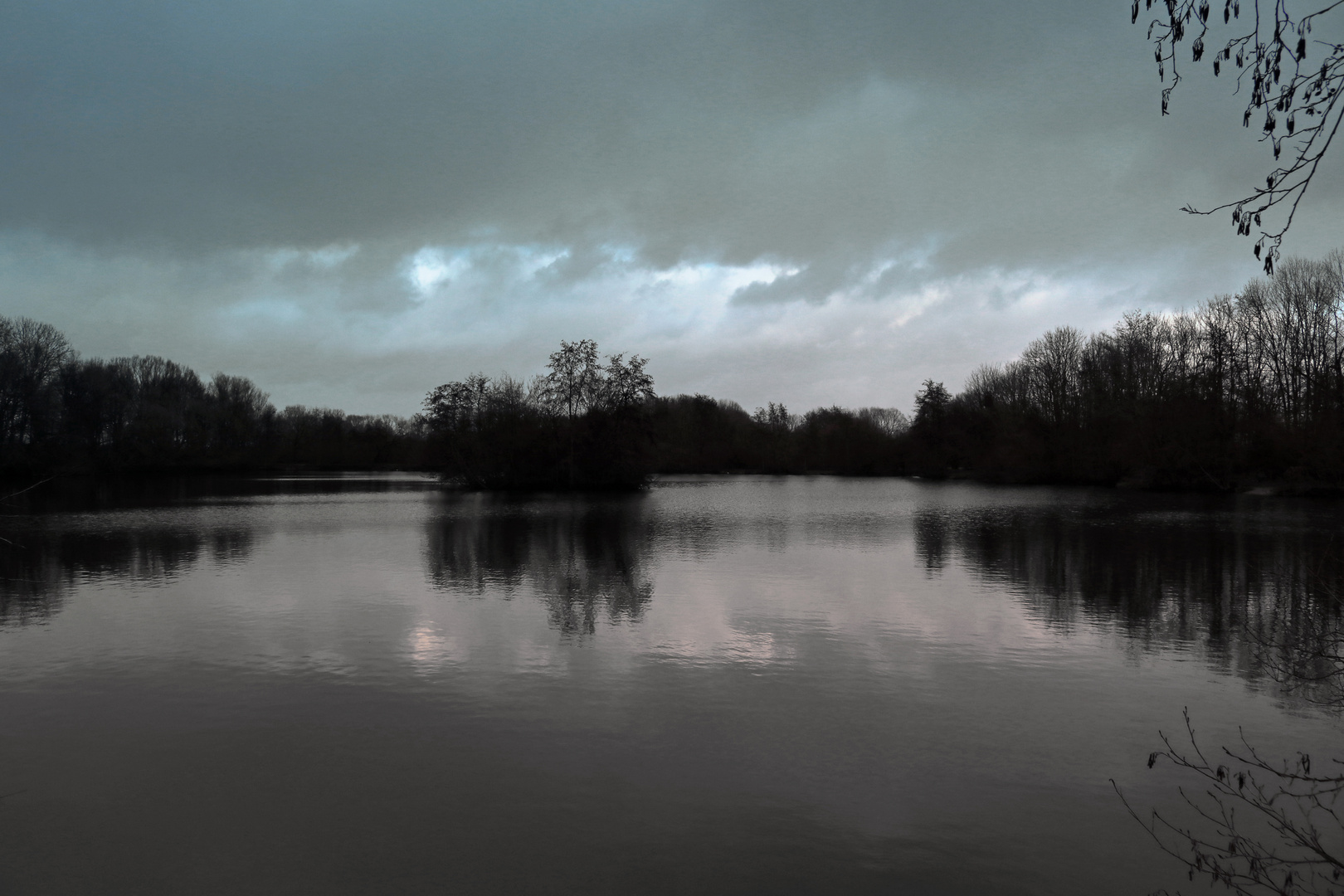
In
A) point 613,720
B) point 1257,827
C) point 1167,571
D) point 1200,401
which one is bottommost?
point 1257,827

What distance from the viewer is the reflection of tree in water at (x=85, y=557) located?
14008 millimetres

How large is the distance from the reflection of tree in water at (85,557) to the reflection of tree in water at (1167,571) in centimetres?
1668

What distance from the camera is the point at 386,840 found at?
533cm

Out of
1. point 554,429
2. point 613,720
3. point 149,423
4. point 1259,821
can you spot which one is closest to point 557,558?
point 613,720

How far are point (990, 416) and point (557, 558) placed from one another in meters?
62.7

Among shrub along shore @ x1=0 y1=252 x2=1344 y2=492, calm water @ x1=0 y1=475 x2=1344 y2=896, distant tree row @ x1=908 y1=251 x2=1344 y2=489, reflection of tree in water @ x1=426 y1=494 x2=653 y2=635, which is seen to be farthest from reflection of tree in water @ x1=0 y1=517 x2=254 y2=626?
distant tree row @ x1=908 y1=251 x2=1344 y2=489

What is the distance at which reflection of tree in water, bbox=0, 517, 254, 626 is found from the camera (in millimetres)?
14008

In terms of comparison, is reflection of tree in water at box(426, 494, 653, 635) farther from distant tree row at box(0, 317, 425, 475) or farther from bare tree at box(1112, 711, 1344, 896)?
distant tree row at box(0, 317, 425, 475)

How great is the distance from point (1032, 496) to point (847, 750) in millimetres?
41580

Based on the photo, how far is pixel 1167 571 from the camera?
16.4m

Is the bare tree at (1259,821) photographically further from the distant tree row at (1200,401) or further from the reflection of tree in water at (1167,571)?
the distant tree row at (1200,401)

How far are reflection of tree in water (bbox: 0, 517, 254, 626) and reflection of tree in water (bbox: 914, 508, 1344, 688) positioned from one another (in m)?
16.7

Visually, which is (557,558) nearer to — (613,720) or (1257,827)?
(613,720)

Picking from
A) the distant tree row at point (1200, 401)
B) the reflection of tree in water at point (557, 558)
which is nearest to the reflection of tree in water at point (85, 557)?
the reflection of tree in water at point (557, 558)
